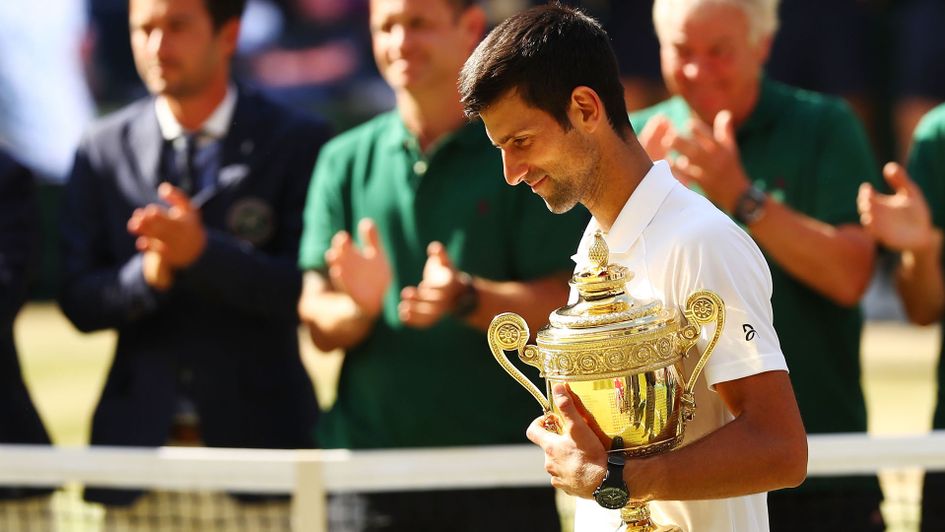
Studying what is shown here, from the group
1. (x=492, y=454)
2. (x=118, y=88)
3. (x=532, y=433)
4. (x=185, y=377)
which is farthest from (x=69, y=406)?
(x=532, y=433)

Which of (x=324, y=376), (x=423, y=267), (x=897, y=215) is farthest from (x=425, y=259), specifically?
(x=324, y=376)

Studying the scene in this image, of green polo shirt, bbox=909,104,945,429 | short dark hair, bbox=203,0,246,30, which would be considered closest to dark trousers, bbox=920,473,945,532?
green polo shirt, bbox=909,104,945,429

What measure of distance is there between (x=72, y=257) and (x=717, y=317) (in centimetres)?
313

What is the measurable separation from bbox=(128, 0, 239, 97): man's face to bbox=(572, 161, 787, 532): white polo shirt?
2.59 m

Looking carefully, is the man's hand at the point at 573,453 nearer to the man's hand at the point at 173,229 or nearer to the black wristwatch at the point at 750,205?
the black wristwatch at the point at 750,205

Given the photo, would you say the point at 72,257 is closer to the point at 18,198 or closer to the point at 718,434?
the point at 18,198

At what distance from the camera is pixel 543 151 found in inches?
97.4

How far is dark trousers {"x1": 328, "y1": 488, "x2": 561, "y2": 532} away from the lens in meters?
4.34

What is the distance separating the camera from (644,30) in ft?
27.5

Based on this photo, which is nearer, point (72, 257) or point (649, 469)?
point (649, 469)

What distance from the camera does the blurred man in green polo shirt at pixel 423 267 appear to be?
425 cm

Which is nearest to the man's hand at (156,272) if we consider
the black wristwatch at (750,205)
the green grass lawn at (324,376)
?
the black wristwatch at (750,205)

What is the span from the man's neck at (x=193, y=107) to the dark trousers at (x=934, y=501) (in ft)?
8.40

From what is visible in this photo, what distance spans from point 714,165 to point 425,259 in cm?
90
